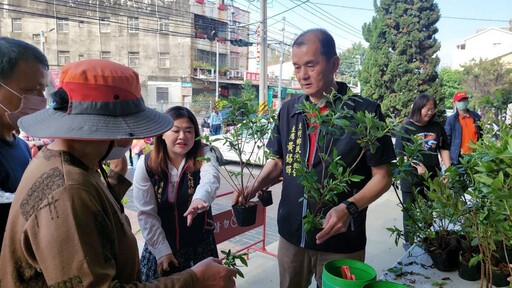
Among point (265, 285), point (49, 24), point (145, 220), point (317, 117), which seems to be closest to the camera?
point (317, 117)

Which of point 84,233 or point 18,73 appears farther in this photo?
point 18,73

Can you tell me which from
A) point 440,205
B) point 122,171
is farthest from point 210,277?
point 440,205

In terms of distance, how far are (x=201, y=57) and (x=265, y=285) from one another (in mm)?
23806

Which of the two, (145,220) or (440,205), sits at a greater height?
(440,205)

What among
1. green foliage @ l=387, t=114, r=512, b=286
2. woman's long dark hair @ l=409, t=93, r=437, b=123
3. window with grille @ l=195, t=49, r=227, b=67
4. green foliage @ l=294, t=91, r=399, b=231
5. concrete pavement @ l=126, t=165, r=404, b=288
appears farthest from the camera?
window with grille @ l=195, t=49, r=227, b=67

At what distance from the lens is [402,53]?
12633 millimetres

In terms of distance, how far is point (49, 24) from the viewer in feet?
79.6

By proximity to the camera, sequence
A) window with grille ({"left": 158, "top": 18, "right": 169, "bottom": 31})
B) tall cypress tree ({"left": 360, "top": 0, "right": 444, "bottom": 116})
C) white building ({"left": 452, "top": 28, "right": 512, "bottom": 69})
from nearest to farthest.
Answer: tall cypress tree ({"left": 360, "top": 0, "right": 444, "bottom": 116})
window with grille ({"left": 158, "top": 18, "right": 169, "bottom": 31})
white building ({"left": 452, "top": 28, "right": 512, "bottom": 69})

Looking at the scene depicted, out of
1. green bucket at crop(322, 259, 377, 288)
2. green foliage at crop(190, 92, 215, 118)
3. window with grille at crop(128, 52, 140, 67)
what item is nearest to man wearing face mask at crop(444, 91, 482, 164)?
green bucket at crop(322, 259, 377, 288)

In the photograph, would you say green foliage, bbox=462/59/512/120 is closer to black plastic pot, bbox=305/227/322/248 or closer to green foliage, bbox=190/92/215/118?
green foliage, bbox=190/92/215/118

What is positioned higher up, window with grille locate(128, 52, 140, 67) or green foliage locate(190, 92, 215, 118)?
window with grille locate(128, 52, 140, 67)

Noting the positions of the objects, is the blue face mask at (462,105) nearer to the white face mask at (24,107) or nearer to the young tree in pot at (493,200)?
the young tree in pot at (493,200)

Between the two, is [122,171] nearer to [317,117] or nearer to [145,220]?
[145,220]

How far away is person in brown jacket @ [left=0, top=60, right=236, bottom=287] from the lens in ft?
2.68
